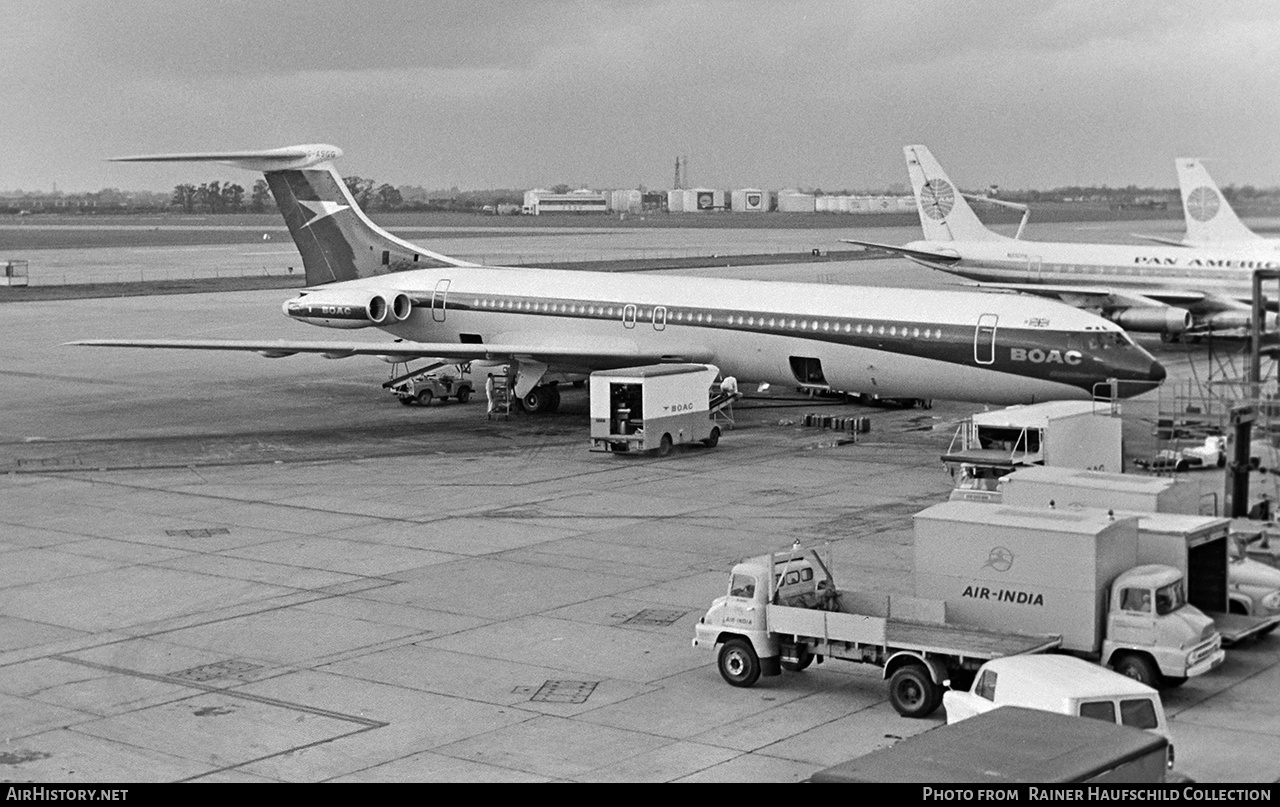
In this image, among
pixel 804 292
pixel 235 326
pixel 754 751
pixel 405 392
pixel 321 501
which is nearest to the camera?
pixel 754 751

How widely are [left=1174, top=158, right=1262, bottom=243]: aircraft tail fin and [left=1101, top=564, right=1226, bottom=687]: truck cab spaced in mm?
6759

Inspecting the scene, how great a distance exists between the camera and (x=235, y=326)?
68.4 m

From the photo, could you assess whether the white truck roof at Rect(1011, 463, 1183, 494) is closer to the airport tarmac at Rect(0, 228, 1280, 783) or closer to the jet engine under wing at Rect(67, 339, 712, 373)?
the airport tarmac at Rect(0, 228, 1280, 783)

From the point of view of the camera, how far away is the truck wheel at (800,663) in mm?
20266

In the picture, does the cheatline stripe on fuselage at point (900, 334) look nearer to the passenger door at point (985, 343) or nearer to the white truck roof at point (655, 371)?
the passenger door at point (985, 343)

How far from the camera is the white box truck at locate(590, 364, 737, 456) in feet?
123

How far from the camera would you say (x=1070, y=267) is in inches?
2496

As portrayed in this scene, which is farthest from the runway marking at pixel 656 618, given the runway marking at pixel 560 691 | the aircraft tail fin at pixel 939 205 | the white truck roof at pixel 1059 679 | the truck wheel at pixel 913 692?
the aircraft tail fin at pixel 939 205

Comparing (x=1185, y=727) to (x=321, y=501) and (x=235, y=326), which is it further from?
(x=235, y=326)

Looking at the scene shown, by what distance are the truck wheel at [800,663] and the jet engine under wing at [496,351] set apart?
21.3 metres

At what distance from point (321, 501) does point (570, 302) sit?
13.1 meters

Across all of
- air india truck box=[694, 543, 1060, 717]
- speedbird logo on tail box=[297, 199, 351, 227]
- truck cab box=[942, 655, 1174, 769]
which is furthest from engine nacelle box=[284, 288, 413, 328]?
truck cab box=[942, 655, 1174, 769]

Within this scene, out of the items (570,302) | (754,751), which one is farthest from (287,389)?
(754,751)

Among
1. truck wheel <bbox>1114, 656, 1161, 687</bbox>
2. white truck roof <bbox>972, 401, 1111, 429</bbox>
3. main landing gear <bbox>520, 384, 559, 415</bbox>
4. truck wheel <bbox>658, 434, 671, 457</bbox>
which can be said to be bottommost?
truck wheel <bbox>1114, 656, 1161, 687</bbox>
